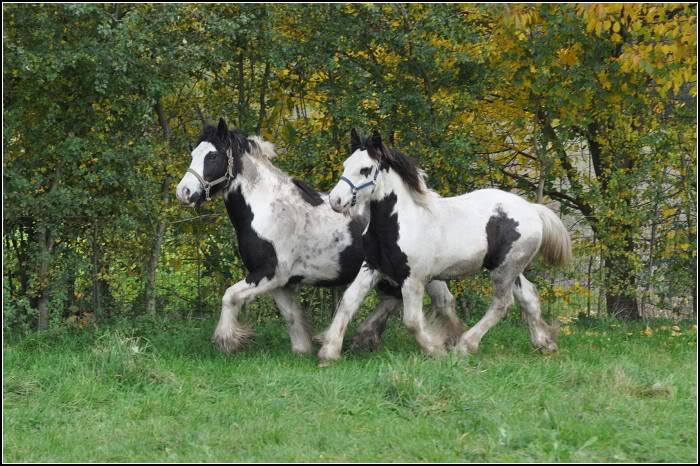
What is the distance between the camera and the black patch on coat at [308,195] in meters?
9.66

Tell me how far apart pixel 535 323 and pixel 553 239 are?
82 cm

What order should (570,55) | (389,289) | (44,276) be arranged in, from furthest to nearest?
(570,55), (44,276), (389,289)

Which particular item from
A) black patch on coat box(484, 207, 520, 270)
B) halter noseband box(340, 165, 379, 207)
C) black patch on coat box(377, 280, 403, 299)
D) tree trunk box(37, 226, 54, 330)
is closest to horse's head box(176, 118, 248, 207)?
halter noseband box(340, 165, 379, 207)

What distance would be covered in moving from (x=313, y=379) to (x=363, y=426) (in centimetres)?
106

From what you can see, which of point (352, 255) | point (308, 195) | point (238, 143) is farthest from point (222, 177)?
point (352, 255)

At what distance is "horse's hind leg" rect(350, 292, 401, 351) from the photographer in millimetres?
9414

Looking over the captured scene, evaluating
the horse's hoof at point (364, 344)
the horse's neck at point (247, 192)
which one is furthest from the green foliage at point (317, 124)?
the horse's hoof at point (364, 344)

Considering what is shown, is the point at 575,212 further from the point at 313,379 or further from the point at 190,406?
the point at 190,406

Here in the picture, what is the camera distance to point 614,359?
8969mm

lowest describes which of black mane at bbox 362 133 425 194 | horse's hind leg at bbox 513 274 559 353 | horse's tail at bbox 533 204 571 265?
horse's hind leg at bbox 513 274 559 353

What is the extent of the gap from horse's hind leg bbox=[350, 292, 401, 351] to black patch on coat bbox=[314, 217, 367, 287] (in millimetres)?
402

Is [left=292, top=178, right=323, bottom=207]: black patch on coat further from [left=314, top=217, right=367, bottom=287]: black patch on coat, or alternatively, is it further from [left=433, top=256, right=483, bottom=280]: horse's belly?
[left=433, top=256, right=483, bottom=280]: horse's belly

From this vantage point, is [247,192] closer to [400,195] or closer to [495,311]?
[400,195]

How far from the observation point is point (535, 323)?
9453mm
